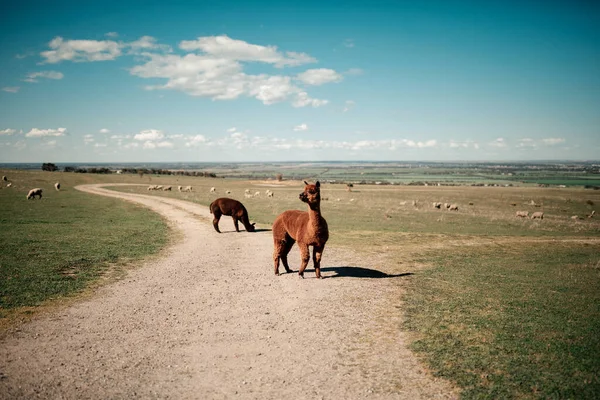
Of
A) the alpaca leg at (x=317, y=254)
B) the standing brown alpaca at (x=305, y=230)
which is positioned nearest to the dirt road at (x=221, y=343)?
the alpaca leg at (x=317, y=254)

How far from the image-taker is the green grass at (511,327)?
5.80 meters

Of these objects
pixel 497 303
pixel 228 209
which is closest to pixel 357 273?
pixel 497 303

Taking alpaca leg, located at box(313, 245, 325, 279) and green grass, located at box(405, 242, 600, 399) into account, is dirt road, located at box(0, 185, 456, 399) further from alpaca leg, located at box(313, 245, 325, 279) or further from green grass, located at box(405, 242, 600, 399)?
green grass, located at box(405, 242, 600, 399)

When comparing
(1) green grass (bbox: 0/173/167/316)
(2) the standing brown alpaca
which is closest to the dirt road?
(2) the standing brown alpaca

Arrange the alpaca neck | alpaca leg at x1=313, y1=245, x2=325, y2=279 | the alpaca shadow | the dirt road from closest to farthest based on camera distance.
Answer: the dirt road, the alpaca neck, alpaca leg at x1=313, y1=245, x2=325, y2=279, the alpaca shadow

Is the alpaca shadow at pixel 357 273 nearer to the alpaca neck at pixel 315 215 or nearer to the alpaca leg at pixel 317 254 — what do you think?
the alpaca leg at pixel 317 254

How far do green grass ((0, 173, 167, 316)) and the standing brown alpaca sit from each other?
21.8 ft

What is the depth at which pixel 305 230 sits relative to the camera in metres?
11.3

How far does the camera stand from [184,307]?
916cm

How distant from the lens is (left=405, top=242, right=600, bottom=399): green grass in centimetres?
580

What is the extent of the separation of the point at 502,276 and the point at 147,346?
40.1 ft

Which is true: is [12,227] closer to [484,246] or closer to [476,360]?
[476,360]

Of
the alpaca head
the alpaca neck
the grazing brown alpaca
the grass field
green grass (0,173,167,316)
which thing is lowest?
the grass field

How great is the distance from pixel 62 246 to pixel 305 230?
1243 centimetres
